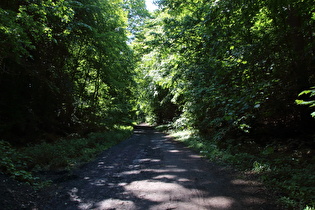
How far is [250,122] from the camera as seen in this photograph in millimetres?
6934

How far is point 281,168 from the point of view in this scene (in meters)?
4.53

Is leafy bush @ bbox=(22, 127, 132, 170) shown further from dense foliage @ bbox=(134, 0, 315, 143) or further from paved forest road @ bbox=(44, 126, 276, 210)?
dense foliage @ bbox=(134, 0, 315, 143)

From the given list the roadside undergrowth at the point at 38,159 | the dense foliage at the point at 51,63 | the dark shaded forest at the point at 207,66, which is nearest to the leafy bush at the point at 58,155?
the roadside undergrowth at the point at 38,159

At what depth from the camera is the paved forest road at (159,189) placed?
3529 mm

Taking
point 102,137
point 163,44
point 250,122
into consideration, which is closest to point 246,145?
point 250,122

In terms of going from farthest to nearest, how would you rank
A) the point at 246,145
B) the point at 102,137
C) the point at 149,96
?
1. the point at 149,96
2. the point at 102,137
3. the point at 246,145

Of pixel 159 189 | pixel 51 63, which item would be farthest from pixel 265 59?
pixel 51 63

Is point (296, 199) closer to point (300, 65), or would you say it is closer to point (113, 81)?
point (300, 65)

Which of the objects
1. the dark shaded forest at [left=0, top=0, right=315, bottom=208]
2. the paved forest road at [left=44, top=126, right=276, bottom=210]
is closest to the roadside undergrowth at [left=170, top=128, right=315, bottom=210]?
the dark shaded forest at [left=0, top=0, right=315, bottom=208]

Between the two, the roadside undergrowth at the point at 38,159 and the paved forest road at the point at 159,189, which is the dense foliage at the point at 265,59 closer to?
the paved forest road at the point at 159,189

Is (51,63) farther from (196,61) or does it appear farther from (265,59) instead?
(265,59)

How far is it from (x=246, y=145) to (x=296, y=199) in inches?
147

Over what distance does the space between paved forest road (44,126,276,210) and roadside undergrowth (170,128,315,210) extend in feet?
1.16

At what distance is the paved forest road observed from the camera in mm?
3529
